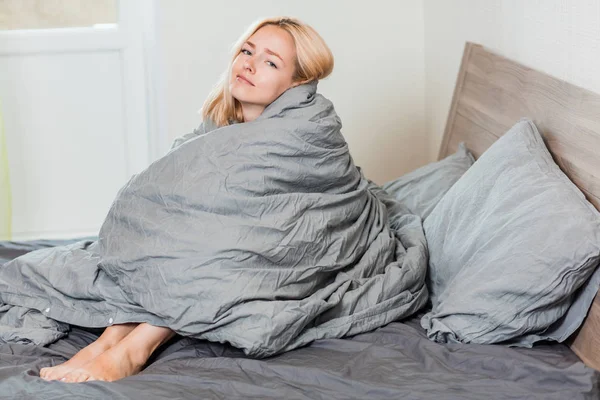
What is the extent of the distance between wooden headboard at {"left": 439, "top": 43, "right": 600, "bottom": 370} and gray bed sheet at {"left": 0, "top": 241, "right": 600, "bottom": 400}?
0.15 metres

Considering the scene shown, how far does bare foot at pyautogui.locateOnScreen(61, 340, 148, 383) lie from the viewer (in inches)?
60.9

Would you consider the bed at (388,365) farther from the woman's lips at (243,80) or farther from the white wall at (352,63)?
the white wall at (352,63)

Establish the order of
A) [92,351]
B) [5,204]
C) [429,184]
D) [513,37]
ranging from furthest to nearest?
1. [5,204]
2. [513,37]
3. [429,184]
4. [92,351]

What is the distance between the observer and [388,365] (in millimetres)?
1568

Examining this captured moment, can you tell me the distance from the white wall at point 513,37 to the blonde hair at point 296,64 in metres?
0.56

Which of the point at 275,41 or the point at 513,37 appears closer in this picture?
the point at 275,41

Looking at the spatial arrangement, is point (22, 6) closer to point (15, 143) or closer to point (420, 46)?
point (15, 143)

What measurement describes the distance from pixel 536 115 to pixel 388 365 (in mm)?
806

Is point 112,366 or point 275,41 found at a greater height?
point 275,41

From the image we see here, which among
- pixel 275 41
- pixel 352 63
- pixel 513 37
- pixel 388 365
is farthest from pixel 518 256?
pixel 352 63

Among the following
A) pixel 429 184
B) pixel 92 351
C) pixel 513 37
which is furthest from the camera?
pixel 513 37

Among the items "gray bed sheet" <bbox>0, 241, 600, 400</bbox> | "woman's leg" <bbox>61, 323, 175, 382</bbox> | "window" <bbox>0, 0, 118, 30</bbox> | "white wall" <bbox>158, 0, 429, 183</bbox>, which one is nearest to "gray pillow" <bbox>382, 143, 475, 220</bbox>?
"gray bed sheet" <bbox>0, 241, 600, 400</bbox>

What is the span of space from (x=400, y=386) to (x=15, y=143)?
2530 millimetres

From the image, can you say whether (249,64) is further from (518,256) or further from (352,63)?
(352,63)
